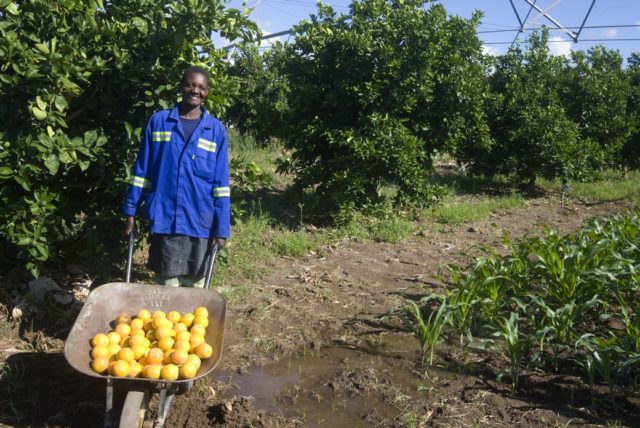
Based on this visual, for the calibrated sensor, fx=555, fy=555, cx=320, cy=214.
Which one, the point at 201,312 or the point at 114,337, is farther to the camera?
the point at 201,312

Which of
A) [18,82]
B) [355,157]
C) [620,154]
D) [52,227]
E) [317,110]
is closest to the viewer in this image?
[18,82]

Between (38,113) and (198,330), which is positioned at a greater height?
(38,113)

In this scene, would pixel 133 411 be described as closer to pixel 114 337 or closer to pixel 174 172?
pixel 114 337

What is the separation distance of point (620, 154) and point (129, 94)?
13444 mm

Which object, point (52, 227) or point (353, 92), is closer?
point (52, 227)

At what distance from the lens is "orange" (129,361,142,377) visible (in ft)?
9.30

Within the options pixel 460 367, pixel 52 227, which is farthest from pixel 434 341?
pixel 52 227

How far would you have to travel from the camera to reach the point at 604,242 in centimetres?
484

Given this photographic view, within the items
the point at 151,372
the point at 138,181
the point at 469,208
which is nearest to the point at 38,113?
the point at 138,181

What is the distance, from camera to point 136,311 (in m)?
3.44

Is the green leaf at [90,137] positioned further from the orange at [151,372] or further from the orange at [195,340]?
the orange at [151,372]

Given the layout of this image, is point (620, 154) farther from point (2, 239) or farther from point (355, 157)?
point (2, 239)

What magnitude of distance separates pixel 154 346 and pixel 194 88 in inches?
64.8

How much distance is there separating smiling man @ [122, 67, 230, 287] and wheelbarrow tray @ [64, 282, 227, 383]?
36 centimetres
